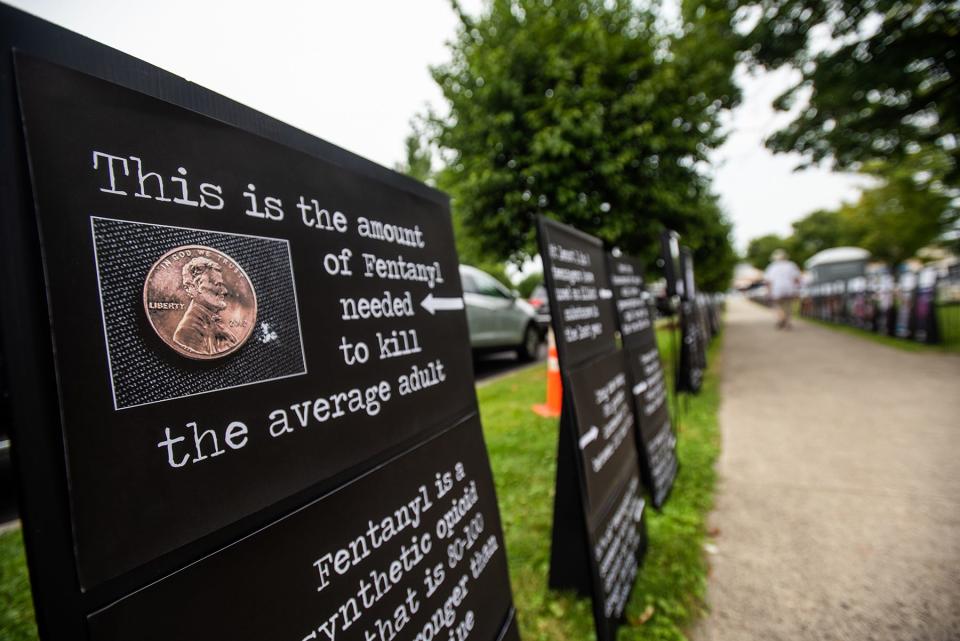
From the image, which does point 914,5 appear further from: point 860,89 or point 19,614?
point 19,614

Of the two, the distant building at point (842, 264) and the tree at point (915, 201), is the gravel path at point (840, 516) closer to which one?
the tree at point (915, 201)

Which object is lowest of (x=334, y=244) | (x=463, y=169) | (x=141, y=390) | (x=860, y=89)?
(x=141, y=390)

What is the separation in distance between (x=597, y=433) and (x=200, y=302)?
1.67m

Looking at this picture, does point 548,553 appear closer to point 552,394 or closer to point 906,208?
point 552,394

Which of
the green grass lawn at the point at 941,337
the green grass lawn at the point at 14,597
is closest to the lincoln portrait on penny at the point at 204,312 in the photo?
the green grass lawn at the point at 14,597

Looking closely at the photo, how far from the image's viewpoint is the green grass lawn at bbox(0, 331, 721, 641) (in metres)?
2.04

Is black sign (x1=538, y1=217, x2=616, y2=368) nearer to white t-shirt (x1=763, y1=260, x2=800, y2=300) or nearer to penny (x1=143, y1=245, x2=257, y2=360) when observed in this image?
penny (x1=143, y1=245, x2=257, y2=360)

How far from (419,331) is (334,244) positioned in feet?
1.19

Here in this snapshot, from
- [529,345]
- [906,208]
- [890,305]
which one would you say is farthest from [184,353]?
[906,208]

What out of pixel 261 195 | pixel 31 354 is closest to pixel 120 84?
pixel 261 195

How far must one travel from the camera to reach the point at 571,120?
16.1 ft

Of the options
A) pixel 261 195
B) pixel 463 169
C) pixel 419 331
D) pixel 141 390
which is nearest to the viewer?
pixel 141 390

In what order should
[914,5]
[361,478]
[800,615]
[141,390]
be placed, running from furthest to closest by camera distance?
[914,5] < [800,615] < [361,478] < [141,390]

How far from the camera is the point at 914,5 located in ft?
22.0
